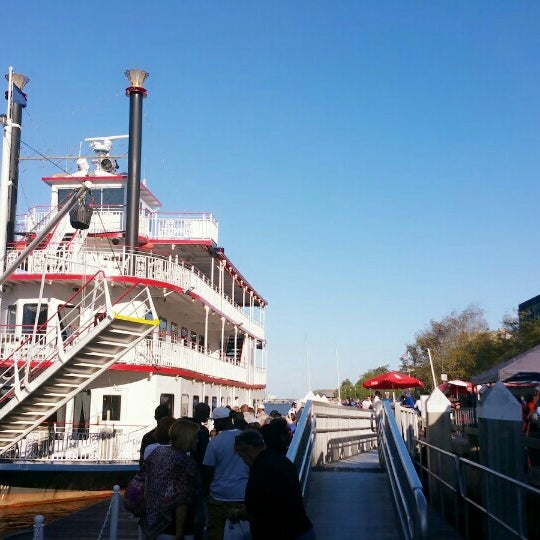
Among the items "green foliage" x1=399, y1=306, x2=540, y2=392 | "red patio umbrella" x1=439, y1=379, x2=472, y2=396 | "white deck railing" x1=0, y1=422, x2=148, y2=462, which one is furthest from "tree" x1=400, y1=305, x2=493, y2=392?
"white deck railing" x1=0, y1=422, x2=148, y2=462

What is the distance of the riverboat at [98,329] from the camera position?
14.4m

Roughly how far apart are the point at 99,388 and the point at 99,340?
3.86 metres

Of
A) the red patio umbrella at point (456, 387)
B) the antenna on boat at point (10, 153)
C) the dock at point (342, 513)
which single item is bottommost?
the dock at point (342, 513)

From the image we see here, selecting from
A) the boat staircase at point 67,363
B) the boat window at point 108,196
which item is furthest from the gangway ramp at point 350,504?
the boat window at point 108,196

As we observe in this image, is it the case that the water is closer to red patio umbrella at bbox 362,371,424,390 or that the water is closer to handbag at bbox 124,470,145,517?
red patio umbrella at bbox 362,371,424,390

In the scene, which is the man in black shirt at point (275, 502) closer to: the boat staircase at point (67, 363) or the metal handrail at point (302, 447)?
the metal handrail at point (302, 447)

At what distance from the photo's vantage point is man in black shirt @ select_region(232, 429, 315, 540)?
4156 millimetres

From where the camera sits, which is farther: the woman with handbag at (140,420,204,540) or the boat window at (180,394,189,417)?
the boat window at (180,394,189,417)

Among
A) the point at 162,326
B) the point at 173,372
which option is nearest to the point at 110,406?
the point at 173,372

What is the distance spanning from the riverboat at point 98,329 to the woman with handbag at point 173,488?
26.9ft

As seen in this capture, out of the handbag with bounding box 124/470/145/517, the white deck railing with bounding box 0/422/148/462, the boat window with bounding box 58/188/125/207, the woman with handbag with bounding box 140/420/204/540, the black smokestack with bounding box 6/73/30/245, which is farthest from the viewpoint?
the boat window with bounding box 58/188/125/207

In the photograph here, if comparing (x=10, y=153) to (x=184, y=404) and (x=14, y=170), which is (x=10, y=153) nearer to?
(x=14, y=170)

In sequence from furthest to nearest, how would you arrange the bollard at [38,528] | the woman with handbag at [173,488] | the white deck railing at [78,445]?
the white deck railing at [78,445] < the bollard at [38,528] < the woman with handbag at [173,488]

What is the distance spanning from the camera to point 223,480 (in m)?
6.02
